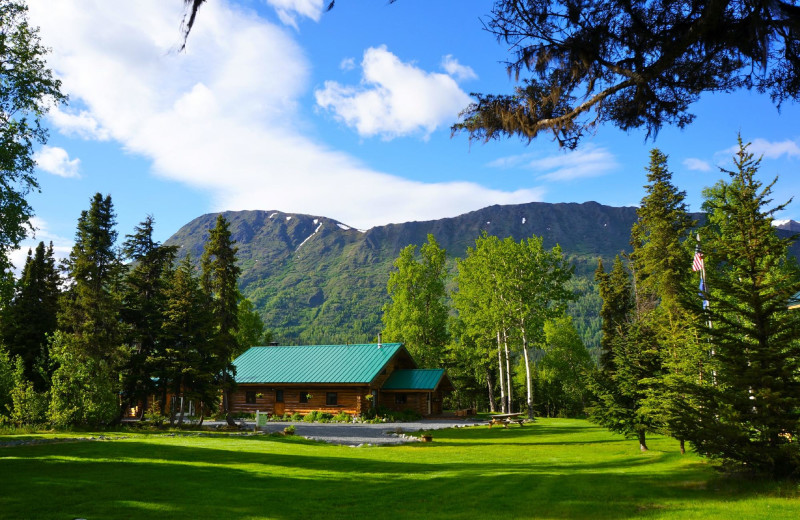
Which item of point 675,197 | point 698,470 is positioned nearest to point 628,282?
point 675,197

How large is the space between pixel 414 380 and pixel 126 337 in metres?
20.9

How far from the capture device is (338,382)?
37.8m

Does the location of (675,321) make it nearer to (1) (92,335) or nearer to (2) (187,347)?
(2) (187,347)

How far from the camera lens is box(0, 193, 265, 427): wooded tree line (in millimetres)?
24875

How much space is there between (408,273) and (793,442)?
39575 mm

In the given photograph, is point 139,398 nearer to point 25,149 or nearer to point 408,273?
point 25,149

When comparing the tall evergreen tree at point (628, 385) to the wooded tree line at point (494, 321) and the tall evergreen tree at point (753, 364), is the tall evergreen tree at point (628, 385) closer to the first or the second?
the tall evergreen tree at point (753, 364)

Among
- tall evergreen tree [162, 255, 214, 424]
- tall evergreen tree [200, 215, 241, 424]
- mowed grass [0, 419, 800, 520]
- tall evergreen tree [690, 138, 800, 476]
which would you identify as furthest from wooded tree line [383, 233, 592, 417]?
tall evergreen tree [162, 255, 214, 424]

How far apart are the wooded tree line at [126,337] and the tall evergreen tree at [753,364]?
77.8 feet

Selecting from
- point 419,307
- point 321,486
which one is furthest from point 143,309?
point 419,307

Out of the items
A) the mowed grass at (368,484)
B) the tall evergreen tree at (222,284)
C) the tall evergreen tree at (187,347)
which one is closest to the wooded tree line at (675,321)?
the mowed grass at (368,484)

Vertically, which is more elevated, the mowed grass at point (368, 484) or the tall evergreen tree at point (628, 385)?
the tall evergreen tree at point (628, 385)

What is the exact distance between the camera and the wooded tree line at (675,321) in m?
10.8

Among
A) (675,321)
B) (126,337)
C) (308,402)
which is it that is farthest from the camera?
(308,402)
